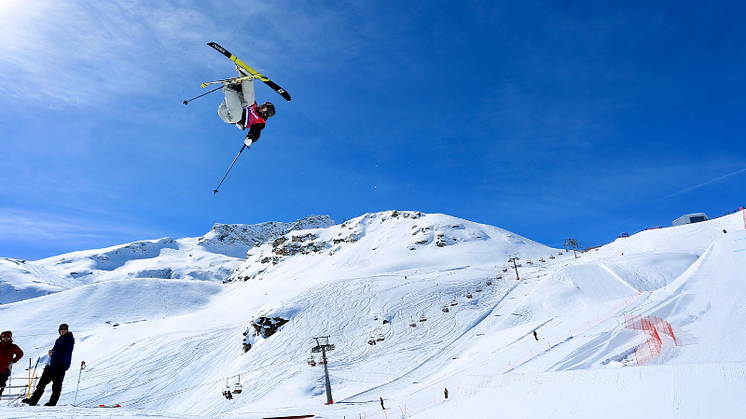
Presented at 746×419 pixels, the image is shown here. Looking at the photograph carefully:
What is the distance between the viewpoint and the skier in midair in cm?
930

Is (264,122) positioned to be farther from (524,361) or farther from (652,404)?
(524,361)

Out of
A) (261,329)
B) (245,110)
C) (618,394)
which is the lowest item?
(618,394)

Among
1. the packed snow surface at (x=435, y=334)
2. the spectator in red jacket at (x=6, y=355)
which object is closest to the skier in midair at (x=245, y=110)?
the spectator in red jacket at (x=6, y=355)

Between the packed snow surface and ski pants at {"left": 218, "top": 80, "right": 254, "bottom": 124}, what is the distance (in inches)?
269

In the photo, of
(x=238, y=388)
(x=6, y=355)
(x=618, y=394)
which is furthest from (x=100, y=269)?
(x=618, y=394)

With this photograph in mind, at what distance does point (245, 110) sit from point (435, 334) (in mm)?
35701

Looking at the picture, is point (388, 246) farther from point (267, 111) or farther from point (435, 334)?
point (267, 111)

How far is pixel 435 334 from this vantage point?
39.7m

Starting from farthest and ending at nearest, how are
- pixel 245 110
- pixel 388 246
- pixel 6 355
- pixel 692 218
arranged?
pixel 388 246, pixel 692 218, pixel 245 110, pixel 6 355

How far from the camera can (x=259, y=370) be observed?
38.5m

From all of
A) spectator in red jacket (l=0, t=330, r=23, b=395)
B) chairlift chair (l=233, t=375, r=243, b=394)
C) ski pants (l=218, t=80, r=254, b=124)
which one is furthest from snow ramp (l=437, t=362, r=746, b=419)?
chairlift chair (l=233, t=375, r=243, b=394)

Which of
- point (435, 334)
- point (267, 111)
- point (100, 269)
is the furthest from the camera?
point (100, 269)

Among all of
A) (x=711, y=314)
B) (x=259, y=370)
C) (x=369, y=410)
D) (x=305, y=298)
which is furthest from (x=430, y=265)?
(x=711, y=314)

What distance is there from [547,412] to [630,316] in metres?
16.5
